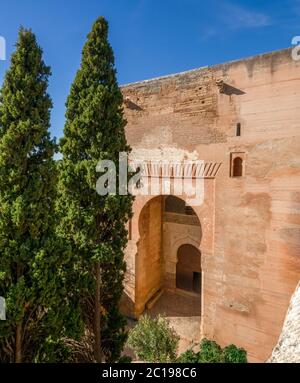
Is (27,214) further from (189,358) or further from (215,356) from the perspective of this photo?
(215,356)

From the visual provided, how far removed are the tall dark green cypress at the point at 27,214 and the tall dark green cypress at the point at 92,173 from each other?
96 centimetres

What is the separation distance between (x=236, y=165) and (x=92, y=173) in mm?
3873

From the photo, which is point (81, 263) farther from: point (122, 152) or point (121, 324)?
point (122, 152)

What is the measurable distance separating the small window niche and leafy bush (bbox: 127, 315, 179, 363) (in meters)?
Answer: 4.37

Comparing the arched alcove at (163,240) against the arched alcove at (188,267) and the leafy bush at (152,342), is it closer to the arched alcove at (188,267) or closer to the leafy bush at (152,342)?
the arched alcove at (188,267)

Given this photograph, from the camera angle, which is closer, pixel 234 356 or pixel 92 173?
pixel 92 173

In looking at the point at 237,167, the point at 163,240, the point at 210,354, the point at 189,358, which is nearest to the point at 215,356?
the point at 210,354

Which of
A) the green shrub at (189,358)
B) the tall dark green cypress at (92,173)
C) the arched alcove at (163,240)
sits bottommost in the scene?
the green shrub at (189,358)

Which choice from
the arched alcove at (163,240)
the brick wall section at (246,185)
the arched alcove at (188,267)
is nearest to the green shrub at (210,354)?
the brick wall section at (246,185)

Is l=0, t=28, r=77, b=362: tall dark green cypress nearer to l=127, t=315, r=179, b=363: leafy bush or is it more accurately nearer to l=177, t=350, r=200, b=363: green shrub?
l=127, t=315, r=179, b=363: leafy bush

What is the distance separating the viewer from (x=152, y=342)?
6156mm

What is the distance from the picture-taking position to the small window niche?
21.5 feet

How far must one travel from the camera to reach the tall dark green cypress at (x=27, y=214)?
358 cm

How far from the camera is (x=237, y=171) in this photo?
6652 millimetres
